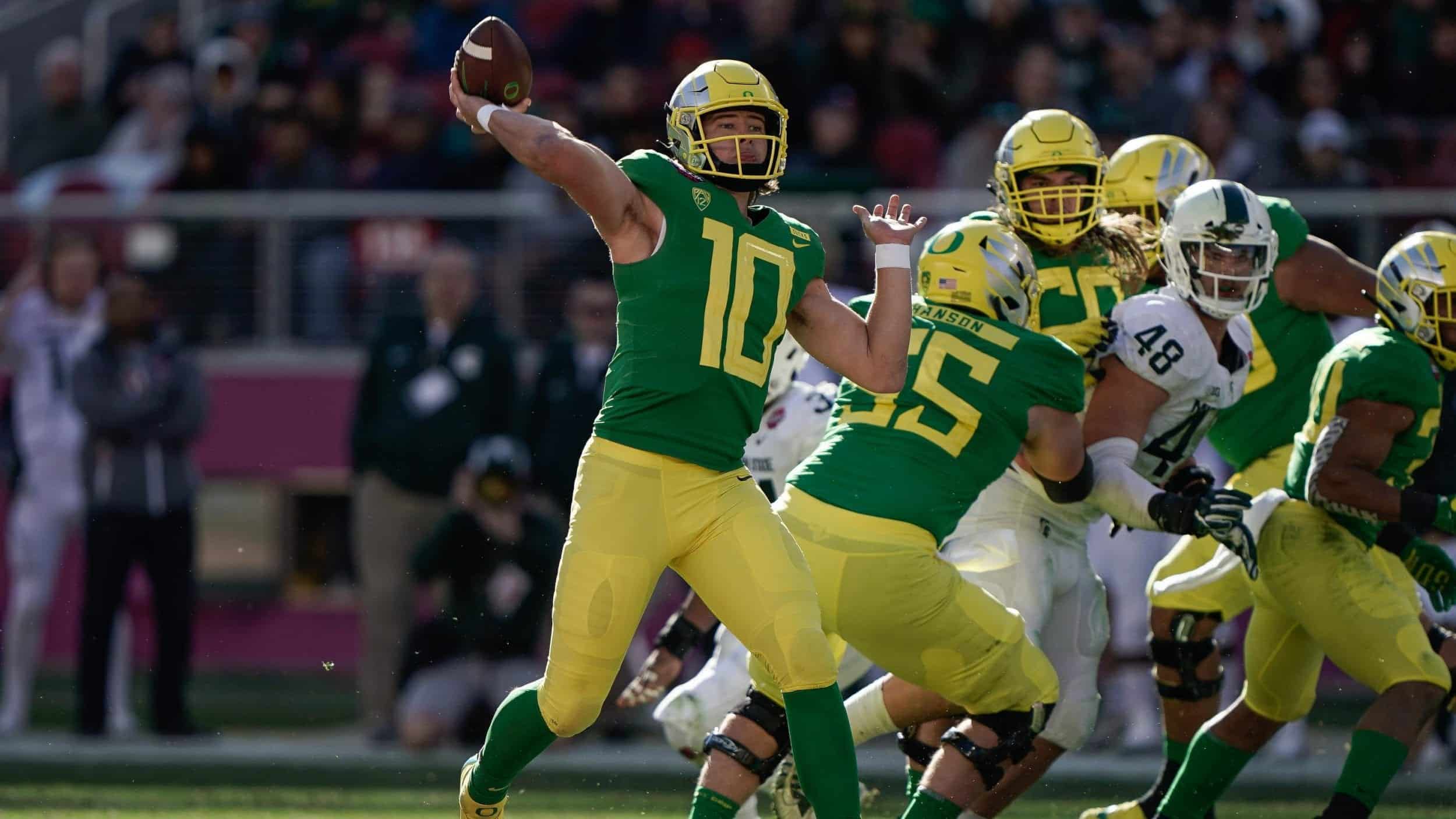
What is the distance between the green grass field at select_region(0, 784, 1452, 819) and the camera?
7449mm

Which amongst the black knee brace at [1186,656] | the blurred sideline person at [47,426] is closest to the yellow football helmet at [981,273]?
the black knee brace at [1186,656]

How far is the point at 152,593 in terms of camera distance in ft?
32.8

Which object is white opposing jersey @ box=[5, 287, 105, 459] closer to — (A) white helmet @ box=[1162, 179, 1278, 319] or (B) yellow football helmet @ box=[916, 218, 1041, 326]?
(B) yellow football helmet @ box=[916, 218, 1041, 326]

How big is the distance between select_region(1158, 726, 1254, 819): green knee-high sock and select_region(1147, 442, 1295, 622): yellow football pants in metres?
0.46

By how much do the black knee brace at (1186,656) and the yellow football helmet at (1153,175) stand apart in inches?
51.5

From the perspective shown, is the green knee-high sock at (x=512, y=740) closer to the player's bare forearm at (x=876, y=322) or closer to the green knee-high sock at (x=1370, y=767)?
the player's bare forearm at (x=876, y=322)

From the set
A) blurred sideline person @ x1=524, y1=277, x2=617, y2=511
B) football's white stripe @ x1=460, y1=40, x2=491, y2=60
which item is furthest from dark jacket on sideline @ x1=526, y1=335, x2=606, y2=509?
football's white stripe @ x1=460, y1=40, x2=491, y2=60

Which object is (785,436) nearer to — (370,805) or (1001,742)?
(1001,742)

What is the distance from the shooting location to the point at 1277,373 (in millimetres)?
6961

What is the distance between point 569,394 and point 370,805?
254 centimetres

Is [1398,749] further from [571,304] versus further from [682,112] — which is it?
[571,304]

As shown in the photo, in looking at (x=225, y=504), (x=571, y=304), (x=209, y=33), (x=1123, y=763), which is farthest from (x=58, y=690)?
(x=1123, y=763)

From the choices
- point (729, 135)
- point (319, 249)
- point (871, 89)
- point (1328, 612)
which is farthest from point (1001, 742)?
point (871, 89)

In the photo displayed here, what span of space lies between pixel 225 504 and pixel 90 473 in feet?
4.07
